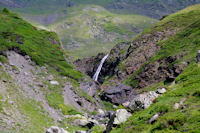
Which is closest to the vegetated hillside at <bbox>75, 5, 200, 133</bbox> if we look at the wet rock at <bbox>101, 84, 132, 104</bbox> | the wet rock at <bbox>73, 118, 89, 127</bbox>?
the wet rock at <bbox>101, 84, 132, 104</bbox>

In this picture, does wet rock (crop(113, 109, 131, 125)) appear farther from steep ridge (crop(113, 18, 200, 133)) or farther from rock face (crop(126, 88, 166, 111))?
steep ridge (crop(113, 18, 200, 133))

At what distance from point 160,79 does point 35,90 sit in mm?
34963

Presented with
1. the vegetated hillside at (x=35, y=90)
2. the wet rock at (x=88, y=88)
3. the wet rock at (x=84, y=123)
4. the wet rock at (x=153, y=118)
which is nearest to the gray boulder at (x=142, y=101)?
the wet rock at (x=153, y=118)

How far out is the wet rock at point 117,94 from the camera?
56.5 meters

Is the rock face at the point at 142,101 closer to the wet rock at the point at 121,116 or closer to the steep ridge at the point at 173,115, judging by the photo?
the wet rock at the point at 121,116

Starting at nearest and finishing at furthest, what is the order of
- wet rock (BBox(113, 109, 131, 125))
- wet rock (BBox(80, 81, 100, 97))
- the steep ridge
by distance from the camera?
1. the steep ridge
2. wet rock (BBox(113, 109, 131, 125))
3. wet rock (BBox(80, 81, 100, 97))

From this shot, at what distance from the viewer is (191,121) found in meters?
13.1

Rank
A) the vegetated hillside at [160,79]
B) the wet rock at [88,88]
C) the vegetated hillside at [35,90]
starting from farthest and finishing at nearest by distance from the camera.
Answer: the wet rock at [88,88] → the vegetated hillside at [35,90] → the vegetated hillside at [160,79]

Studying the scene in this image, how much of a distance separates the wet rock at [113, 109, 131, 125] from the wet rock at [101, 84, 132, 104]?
33669mm

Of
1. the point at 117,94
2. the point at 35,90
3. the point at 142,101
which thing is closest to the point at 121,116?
the point at 142,101

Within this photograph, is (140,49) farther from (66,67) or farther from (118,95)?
(66,67)

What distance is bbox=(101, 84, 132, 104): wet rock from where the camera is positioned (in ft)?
185

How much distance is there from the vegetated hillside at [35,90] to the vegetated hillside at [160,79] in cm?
1206

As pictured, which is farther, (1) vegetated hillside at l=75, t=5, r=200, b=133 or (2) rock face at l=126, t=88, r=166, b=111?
(2) rock face at l=126, t=88, r=166, b=111
